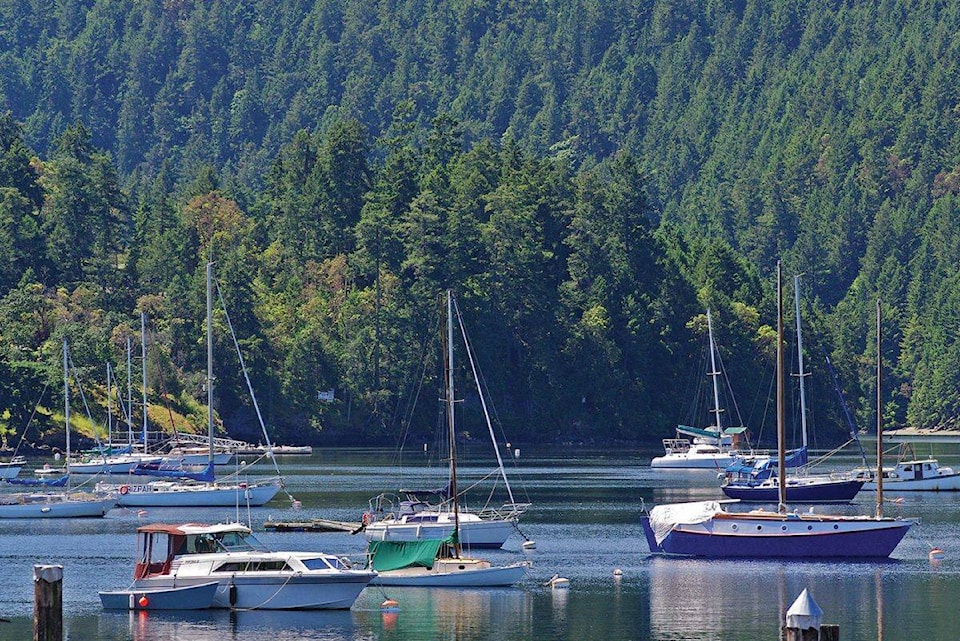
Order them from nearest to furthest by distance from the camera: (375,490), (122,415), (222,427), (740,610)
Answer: (740,610) < (375,490) < (122,415) < (222,427)

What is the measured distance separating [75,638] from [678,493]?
208ft

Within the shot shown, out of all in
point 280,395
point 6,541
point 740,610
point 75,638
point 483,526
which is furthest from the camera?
point 280,395

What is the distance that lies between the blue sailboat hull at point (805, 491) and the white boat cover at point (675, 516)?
81.1ft

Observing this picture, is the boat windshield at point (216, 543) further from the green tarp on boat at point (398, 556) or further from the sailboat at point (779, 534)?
the sailboat at point (779, 534)

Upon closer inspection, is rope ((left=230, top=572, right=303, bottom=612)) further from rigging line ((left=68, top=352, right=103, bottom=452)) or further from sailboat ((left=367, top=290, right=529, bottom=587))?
rigging line ((left=68, top=352, right=103, bottom=452))

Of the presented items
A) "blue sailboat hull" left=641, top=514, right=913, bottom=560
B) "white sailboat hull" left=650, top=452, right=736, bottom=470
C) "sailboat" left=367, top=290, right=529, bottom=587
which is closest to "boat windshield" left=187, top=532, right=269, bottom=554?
"sailboat" left=367, top=290, right=529, bottom=587

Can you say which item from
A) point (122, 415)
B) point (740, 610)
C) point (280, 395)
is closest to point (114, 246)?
point (280, 395)

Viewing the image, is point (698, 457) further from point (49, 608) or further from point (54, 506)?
point (49, 608)

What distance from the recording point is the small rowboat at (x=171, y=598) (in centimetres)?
6222

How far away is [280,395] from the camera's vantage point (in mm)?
184500

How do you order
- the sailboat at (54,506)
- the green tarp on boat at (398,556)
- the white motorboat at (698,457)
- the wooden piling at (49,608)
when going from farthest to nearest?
the white motorboat at (698,457)
the sailboat at (54,506)
the green tarp on boat at (398,556)
the wooden piling at (49,608)

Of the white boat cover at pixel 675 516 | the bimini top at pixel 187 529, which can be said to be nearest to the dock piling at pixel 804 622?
the bimini top at pixel 187 529

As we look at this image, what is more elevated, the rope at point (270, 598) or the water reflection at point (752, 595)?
the rope at point (270, 598)

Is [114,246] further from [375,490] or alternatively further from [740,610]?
[740,610]
